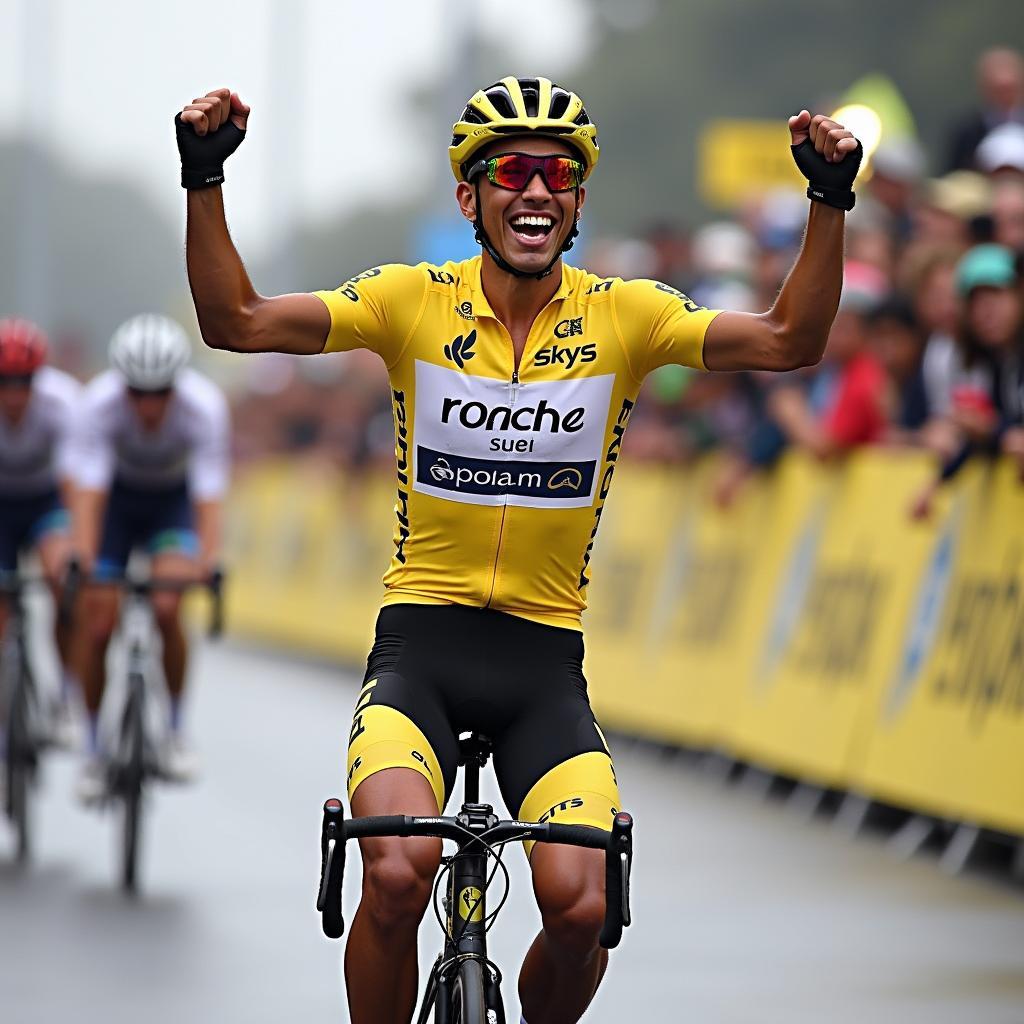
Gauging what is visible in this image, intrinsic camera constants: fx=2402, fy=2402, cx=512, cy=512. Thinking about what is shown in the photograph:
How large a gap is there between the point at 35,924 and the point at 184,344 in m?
2.73

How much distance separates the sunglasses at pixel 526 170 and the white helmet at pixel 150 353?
17.0ft

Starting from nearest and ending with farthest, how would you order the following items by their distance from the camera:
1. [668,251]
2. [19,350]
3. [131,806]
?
1. [131,806]
2. [19,350]
3. [668,251]

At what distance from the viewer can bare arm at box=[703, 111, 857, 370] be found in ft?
17.5

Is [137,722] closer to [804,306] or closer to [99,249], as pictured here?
[804,306]

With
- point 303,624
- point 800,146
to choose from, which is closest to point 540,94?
point 800,146

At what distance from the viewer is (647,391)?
56.2 ft

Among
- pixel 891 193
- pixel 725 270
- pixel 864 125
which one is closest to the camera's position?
pixel 864 125

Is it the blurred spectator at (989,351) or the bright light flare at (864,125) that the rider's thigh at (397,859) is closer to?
the bright light flare at (864,125)

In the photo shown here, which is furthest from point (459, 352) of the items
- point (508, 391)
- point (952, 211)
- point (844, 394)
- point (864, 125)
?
point (952, 211)

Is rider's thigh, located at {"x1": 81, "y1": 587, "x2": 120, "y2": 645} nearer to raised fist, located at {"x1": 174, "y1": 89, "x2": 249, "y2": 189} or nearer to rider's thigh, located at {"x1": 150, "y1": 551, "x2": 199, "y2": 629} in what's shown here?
rider's thigh, located at {"x1": 150, "y1": 551, "x2": 199, "y2": 629}

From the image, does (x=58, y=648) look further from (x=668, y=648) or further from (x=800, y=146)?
(x=800, y=146)

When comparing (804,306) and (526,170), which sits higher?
(526,170)

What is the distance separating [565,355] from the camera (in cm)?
559

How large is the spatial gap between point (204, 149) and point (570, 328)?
37.8 inches
